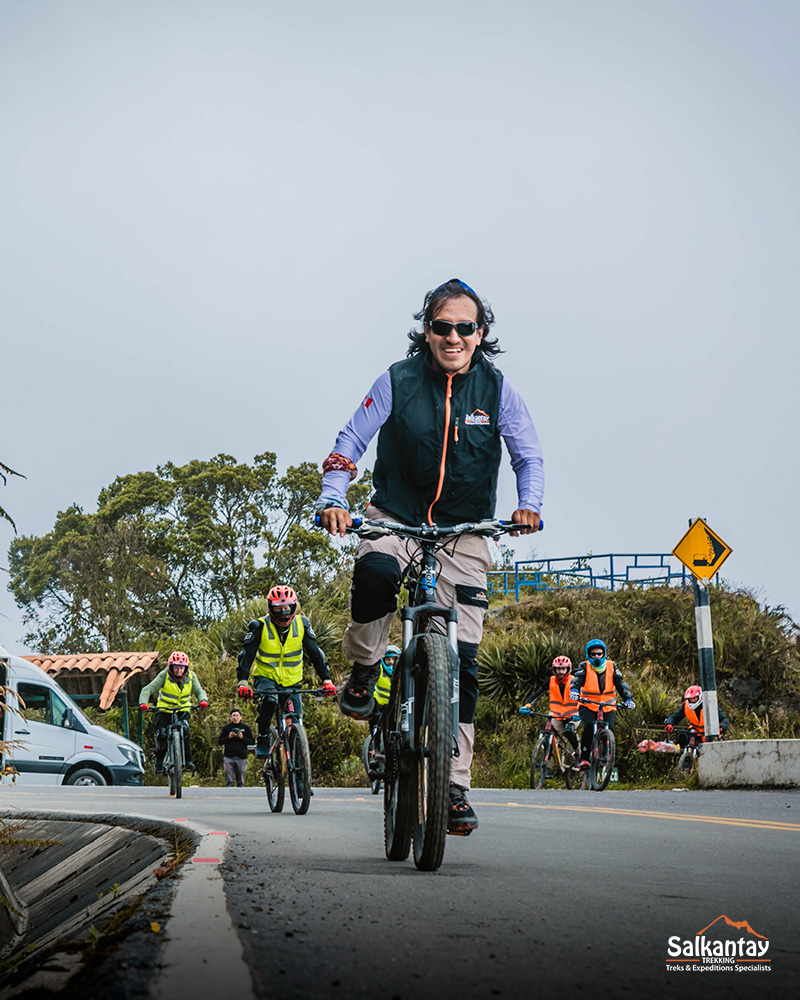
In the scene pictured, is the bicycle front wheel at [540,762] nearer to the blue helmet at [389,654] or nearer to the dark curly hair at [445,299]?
the blue helmet at [389,654]

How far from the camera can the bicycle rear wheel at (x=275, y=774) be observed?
947 cm

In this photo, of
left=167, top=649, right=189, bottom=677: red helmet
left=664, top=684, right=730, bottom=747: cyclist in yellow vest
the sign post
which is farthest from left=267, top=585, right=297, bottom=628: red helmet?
left=664, top=684, right=730, bottom=747: cyclist in yellow vest

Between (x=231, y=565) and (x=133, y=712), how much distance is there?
15117 mm

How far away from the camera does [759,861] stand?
4.84 m

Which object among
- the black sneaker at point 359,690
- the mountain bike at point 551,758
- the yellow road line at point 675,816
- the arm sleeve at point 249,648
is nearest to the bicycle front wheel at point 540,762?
the mountain bike at point 551,758

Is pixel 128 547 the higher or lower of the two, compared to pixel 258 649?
higher

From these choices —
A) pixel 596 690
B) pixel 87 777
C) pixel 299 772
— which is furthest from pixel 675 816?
pixel 87 777

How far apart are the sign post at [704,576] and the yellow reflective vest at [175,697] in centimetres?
568

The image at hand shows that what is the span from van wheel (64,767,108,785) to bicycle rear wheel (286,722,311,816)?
12731 millimetres

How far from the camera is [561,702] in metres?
17.2

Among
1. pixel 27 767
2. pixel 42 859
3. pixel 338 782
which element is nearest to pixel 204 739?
pixel 338 782

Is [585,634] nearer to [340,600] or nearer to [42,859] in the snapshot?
[340,600]

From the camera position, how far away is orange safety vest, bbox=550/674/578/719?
17031mm

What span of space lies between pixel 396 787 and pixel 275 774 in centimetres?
532
